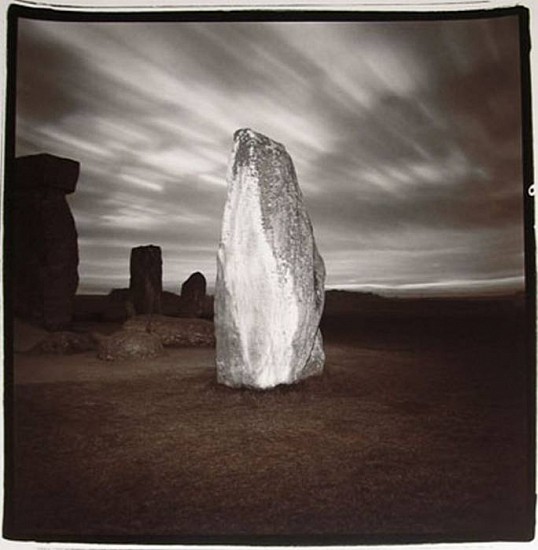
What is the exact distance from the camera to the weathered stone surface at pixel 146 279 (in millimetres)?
2373

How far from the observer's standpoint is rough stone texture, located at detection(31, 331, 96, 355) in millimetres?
2367

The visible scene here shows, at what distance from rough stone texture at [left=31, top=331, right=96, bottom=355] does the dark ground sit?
0.04 meters

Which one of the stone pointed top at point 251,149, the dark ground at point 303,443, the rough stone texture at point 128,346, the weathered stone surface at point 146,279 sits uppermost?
the stone pointed top at point 251,149

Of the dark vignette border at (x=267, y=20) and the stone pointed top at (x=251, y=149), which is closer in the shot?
the dark vignette border at (x=267, y=20)

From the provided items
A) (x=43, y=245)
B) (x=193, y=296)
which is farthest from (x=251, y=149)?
(x=43, y=245)

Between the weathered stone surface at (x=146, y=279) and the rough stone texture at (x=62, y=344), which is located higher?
the weathered stone surface at (x=146, y=279)

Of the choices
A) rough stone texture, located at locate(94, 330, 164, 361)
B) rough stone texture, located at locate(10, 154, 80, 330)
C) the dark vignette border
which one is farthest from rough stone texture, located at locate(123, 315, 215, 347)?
the dark vignette border

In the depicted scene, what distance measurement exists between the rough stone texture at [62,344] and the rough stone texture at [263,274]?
0.55 metres

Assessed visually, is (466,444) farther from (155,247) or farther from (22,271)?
(22,271)

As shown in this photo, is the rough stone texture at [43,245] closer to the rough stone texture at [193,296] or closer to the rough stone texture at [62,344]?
the rough stone texture at [62,344]

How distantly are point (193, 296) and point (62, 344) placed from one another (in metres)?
0.57

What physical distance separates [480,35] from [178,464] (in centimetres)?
215

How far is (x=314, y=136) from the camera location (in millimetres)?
2430

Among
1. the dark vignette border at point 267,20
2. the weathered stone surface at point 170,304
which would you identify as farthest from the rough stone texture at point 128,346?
the dark vignette border at point 267,20
